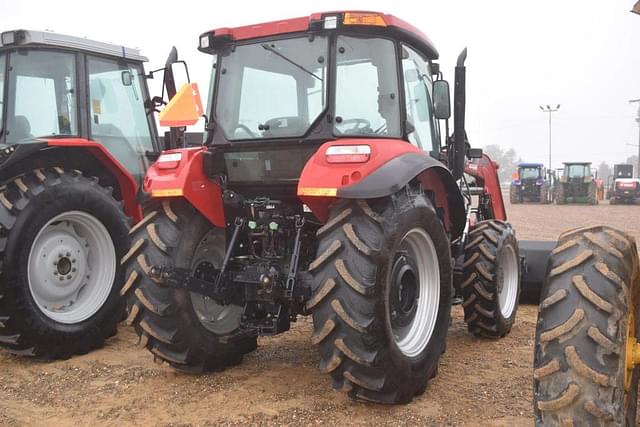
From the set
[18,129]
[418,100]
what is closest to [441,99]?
[418,100]

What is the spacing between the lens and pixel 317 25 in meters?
3.93

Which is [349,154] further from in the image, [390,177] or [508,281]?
[508,281]

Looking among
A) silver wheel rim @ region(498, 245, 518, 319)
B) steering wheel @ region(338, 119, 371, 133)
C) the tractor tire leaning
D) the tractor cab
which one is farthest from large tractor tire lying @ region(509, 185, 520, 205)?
steering wheel @ region(338, 119, 371, 133)

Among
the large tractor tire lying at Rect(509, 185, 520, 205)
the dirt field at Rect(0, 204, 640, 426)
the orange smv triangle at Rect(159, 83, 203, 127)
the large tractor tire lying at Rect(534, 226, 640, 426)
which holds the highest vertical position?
the orange smv triangle at Rect(159, 83, 203, 127)

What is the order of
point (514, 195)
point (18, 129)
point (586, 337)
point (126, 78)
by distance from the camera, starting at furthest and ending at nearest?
point (514, 195) → point (126, 78) → point (18, 129) → point (586, 337)

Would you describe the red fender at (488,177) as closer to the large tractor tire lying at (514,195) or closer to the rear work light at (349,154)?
the rear work light at (349,154)

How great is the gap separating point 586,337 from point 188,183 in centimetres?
274

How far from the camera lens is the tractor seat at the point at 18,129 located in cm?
527

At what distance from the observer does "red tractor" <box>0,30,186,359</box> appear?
459cm

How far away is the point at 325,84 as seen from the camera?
3947 mm

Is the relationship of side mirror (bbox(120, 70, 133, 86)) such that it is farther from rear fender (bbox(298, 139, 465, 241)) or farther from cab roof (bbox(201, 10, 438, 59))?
rear fender (bbox(298, 139, 465, 241))

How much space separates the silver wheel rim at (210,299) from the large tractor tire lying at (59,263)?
1178mm

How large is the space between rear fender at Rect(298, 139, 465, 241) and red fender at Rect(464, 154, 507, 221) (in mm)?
2857

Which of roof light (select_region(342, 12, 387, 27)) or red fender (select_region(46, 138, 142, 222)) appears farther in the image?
red fender (select_region(46, 138, 142, 222))
